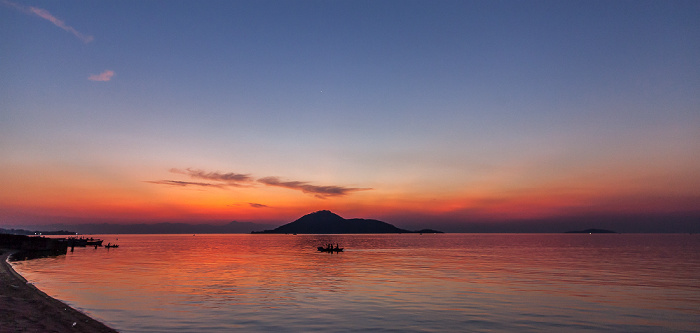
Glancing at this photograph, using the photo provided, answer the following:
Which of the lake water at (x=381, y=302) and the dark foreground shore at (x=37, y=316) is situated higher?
the dark foreground shore at (x=37, y=316)

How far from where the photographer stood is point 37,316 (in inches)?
815

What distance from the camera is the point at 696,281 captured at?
158 ft

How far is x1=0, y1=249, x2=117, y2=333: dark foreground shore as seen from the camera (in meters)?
18.4

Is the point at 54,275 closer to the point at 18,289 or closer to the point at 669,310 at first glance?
the point at 18,289

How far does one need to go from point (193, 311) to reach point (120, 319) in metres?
4.16

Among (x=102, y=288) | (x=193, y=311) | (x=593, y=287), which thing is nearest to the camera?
(x=193, y=311)

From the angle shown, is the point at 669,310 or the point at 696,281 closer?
the point at 669,310

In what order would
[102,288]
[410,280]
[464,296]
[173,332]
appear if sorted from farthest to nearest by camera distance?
[410,280]
[102,288]
[464,296]
[173,332]

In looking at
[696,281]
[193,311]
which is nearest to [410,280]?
[193,311]

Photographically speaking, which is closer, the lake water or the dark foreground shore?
the dark foreground shore

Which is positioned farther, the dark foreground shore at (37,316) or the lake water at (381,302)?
the lake water at (381,302)

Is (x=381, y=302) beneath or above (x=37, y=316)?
beneath

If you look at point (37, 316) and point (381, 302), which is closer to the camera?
point (37, 316)

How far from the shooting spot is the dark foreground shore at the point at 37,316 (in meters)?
18.4
